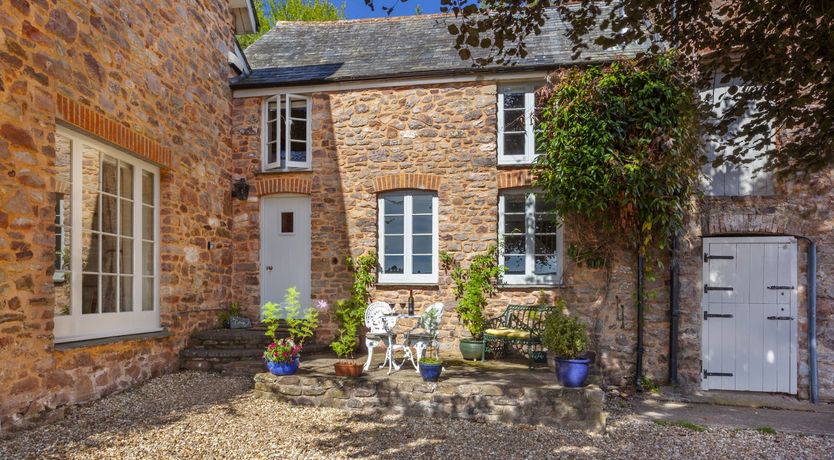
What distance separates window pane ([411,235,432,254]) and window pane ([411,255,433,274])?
0.31 ft

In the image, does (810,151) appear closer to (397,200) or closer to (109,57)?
(397,200)

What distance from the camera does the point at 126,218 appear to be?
6160mm

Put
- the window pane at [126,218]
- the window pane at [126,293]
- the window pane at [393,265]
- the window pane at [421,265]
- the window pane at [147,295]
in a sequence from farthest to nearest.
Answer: the window pane at [393,265] < the window pane at [421,265] < the window pane at [147,295] < the window pane at [126,218] < the window pane at [126,293]

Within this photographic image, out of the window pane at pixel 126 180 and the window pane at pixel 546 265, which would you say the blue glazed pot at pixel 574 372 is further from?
the window pane at pixel 126 180

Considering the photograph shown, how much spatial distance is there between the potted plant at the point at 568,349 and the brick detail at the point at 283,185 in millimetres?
4624

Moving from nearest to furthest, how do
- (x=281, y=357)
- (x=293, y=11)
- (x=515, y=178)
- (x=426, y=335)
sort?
(x=281, y=357), (x=426, y=335), (x=515, y=178), (x=293, y=11)

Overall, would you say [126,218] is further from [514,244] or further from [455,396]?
[514,244]

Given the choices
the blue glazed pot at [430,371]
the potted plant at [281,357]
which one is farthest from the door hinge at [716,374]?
the potted plant at [281,357]

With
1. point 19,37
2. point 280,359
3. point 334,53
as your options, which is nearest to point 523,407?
point 280,359

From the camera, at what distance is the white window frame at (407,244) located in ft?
26.1

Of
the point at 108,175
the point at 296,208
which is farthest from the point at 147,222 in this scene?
the point at 296,208

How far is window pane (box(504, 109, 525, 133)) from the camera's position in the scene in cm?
791

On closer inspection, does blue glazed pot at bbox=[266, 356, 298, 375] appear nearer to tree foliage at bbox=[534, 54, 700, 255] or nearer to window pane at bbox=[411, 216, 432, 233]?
window pane at bbox=[411, 216, 432, 233]

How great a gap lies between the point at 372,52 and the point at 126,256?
17.4ft
